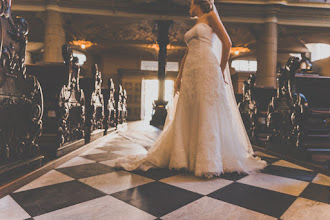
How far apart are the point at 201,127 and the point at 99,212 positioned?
909 millimetres

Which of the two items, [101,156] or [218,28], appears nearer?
[218,28]

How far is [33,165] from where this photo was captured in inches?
58.8

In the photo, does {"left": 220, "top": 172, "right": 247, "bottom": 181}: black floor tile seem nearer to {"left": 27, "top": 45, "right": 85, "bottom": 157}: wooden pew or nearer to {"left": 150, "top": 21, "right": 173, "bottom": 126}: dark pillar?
{"left": 27, "top": 45, "right": 85, "bottom": 157}: wooden pew

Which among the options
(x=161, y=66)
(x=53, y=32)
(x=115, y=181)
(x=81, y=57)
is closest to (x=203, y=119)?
(x=115, y=181)

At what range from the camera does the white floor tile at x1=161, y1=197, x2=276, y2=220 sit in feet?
3.06

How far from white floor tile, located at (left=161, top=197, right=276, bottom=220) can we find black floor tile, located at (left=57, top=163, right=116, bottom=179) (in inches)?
33.5

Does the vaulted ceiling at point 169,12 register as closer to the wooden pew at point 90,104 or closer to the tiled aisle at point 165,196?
the wooden pew at point 90,104

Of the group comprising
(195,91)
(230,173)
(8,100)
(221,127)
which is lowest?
(230,173)

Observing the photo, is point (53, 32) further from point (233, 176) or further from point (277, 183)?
point (277, 183)

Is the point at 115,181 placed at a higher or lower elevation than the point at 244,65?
lower

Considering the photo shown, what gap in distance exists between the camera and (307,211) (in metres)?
1.02

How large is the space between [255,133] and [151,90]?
12.6 meters

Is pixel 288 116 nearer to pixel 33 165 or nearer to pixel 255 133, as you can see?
pixel 255 133

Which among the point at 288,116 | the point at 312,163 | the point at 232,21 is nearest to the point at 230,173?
the point at 312,163
